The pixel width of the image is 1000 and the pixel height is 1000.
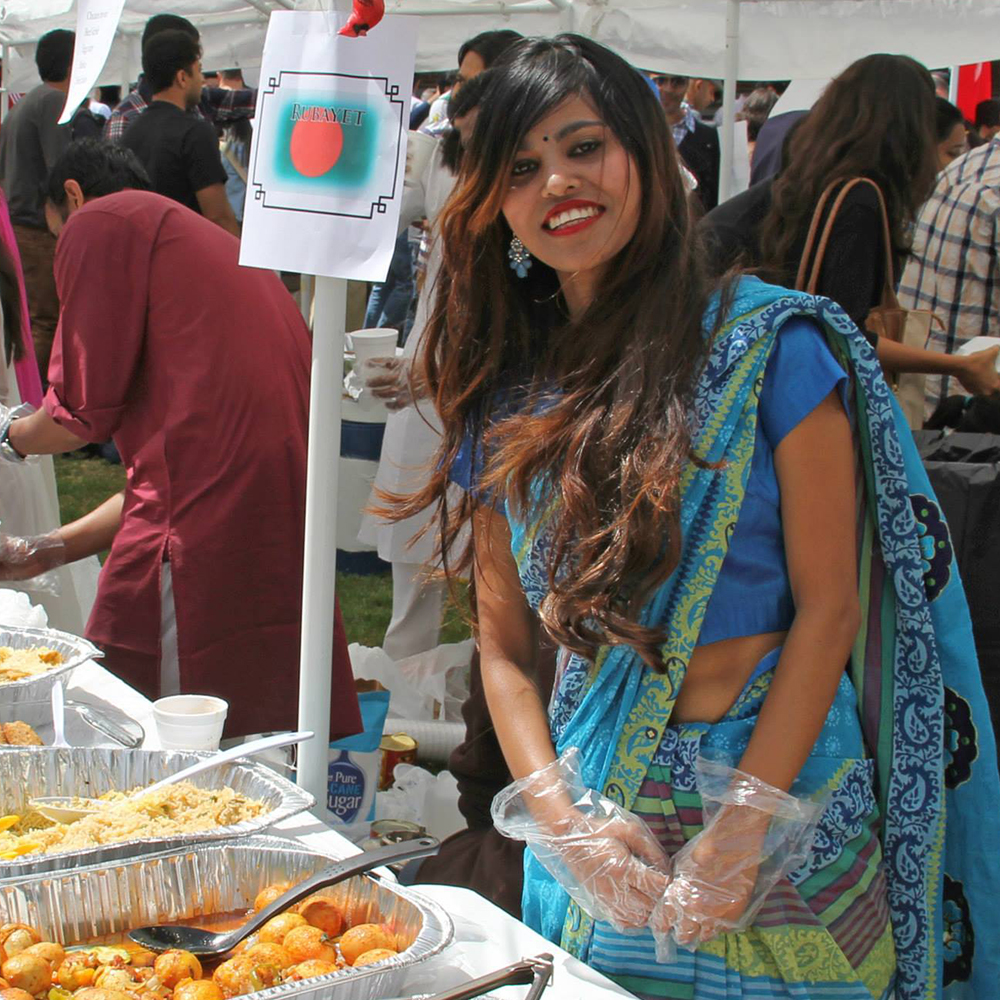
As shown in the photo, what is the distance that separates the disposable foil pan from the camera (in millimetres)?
1654

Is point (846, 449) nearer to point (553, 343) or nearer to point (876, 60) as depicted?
point (553, 343)

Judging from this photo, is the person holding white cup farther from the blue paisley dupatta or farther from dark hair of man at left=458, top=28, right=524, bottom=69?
the blue paisley dupatta

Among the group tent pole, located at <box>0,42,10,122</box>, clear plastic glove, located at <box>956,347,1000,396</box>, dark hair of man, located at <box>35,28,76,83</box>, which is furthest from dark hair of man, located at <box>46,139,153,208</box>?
tent pole, located at <box>0,42,10,122</box>

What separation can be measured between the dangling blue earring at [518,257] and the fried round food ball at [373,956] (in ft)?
2.46

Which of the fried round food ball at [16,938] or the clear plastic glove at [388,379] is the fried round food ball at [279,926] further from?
the clear plastic glove at [388,379]

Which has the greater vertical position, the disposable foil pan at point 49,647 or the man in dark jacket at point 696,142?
the man in dark jacket at point 696,142

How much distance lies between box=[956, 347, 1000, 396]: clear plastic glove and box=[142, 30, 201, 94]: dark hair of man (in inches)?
142

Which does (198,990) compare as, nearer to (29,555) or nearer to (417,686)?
(29,555)

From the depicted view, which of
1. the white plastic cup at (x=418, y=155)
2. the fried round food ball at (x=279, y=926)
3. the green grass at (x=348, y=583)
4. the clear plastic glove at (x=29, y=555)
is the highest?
the white plastic cup at (x=418, y=155)

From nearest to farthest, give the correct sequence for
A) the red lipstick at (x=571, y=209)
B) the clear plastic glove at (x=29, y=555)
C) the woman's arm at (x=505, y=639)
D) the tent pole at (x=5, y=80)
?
the red lipstick at (x=571, y=209) < the woman's arm at (x=505, y=639) < the clear plastic glove at (x=29, y=555) < the tent pole at (x=5, y=80)

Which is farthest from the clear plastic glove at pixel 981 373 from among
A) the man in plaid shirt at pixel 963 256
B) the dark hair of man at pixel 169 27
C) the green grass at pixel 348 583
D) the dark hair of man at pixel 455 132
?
the dark hair of man at pixel 169 27

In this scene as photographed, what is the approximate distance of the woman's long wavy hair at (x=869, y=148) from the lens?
249 cm

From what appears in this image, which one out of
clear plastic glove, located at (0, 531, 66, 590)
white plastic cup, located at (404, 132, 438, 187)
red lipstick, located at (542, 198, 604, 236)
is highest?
white plastic cup, located at (404, 132, 438, 187)

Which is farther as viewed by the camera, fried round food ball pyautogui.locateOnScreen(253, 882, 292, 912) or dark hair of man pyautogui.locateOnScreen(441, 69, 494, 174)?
dark hair of man pyautogui.locateOnScreen(441, 69, 494, 174)
